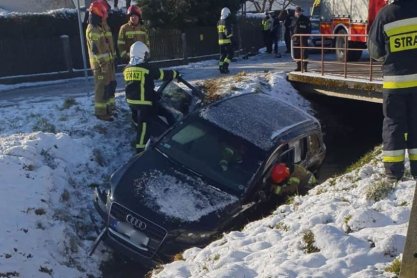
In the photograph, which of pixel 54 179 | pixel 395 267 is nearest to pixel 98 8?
pixel 54 179

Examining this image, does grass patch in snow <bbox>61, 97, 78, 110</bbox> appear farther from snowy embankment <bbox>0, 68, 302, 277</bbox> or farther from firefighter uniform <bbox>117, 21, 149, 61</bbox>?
firefighter uniform <bbox>117, 21, 149, 61</bbox>

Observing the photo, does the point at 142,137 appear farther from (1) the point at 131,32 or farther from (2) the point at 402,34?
(2) the point at 402,34

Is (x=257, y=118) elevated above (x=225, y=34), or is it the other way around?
(x=225, y=34)

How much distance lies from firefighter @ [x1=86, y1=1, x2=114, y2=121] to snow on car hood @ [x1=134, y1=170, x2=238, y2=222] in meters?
3.85

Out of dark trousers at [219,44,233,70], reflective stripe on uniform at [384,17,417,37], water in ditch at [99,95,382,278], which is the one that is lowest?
water in ditch at [99,95,382,278]

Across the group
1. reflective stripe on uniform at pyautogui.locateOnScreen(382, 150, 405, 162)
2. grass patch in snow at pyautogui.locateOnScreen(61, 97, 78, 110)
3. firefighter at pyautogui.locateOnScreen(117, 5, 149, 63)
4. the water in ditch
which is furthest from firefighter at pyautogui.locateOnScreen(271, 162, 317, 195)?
grass patch in snow at pyautogui.locateOnScreen(61, 97, 78, 110)

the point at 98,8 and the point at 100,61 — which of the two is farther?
the point at 100,61

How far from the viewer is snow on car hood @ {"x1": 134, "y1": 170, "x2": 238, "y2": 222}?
5648mm

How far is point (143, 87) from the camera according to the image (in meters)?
8.32

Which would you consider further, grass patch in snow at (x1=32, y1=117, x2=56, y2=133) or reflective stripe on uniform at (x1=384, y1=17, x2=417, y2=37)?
grass patch in snow at (x1=32, y1=117, x2=56, y2=133)

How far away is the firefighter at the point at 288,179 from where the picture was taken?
6.25m

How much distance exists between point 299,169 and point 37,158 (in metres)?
3.83

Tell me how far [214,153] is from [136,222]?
1.36 metres

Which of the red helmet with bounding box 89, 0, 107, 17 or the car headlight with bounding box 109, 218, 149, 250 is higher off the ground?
the red helmet with bounding box 89, 0, 107, 17
